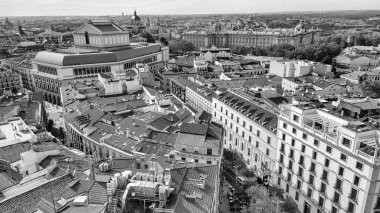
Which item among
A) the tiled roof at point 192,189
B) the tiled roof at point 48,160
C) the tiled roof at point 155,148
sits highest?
the tiled roof at point 192,189

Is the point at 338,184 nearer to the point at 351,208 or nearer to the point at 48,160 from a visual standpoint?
the point at 351,208

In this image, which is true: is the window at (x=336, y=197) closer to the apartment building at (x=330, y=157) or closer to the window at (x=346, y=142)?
the apartment building at (x=330, y=157)

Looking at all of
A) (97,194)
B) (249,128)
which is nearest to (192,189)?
(97,194)

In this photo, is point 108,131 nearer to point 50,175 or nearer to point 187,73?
point 50,175

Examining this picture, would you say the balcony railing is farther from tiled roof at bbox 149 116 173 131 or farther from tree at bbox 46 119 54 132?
tree at bbox 46 119 54 132

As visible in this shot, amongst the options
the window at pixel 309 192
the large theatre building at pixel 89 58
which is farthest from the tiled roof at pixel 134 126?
the large theatre building at pixel 89 58

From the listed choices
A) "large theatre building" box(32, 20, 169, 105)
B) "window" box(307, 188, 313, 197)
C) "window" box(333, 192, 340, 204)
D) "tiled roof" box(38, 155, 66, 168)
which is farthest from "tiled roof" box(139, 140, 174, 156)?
"large theatre building" box(32, 20, 169, 105)

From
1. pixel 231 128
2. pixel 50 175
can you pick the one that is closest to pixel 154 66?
pixel 231 128
